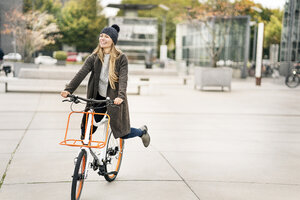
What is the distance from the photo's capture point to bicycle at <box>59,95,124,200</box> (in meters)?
3.90

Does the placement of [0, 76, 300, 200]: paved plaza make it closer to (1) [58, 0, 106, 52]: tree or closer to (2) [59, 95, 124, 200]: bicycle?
(2) [59, 95, 124, 200]: bicycle

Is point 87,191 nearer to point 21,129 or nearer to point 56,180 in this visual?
point 56,180

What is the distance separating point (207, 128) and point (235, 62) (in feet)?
80.4

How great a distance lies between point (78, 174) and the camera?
391cm

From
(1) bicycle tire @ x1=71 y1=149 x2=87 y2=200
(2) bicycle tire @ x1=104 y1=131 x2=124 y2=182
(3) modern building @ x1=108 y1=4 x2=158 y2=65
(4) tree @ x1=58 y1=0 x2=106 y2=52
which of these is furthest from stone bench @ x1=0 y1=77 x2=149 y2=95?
(4) tree @ x1=58 y1=0 x2=106 y2=52

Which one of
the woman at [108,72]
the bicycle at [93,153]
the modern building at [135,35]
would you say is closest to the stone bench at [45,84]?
the bicycle at [93,153]

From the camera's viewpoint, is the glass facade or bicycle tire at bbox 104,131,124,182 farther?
the glass facade

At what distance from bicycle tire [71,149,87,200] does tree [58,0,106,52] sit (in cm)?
6108

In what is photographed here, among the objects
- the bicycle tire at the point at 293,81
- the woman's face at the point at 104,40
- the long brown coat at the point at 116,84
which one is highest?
the woman's face at the point at 104,40

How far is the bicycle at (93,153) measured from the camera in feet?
12.8

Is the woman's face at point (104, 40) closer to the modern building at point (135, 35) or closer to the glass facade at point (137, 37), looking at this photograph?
the modern building at point (135, 35)

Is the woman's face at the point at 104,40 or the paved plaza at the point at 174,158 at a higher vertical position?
the woman's face at the point at 104,40

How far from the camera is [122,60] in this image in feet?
15.0

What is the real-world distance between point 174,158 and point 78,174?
2.52 metres
